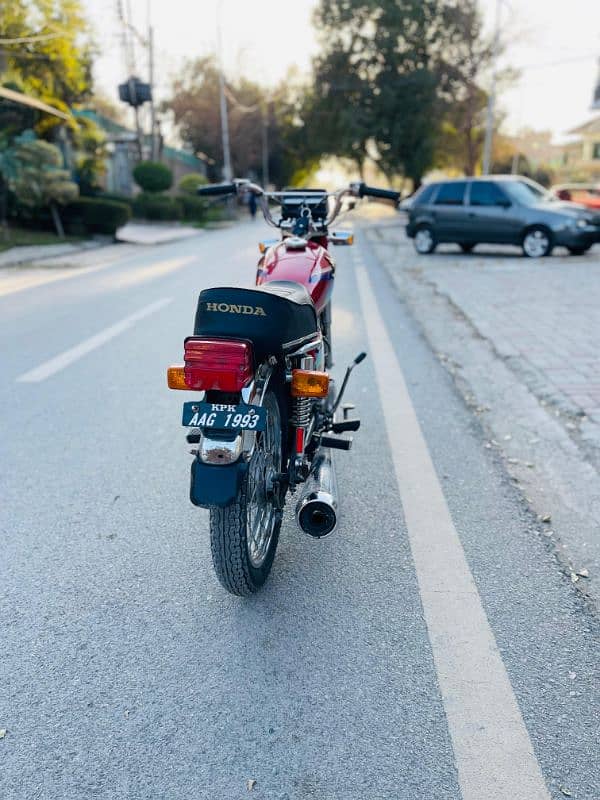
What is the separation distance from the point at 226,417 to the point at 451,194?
1408 centimetres

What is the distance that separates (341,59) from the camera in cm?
4016

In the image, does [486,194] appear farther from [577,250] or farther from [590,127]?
[590,127]

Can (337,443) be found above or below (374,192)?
below

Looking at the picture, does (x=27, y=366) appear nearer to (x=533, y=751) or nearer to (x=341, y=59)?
(x=533, y=751)

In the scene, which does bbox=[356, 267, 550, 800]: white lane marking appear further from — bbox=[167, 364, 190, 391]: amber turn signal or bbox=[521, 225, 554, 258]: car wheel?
bbox=[521, 225, 554, 258]: car wheel

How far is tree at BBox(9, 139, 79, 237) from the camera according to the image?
18.4m

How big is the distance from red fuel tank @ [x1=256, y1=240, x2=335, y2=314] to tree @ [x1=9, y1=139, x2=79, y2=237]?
1704 centimetres

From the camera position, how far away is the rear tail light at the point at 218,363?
2.49 metres

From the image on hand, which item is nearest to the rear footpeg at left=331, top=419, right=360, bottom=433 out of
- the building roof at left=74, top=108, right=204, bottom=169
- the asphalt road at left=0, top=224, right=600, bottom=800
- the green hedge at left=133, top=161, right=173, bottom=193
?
the asphalt road at left=0, top=224, right=600, bottom=800

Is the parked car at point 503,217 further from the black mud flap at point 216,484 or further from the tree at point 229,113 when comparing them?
the tree at point 229,113

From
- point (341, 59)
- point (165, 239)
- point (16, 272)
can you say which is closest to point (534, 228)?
point (16, 272)

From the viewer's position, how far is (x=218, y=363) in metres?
2.50

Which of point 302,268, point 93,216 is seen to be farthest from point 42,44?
point 302,268

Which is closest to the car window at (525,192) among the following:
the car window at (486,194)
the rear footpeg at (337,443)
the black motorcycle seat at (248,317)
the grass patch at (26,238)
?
the car window at (486,194)
